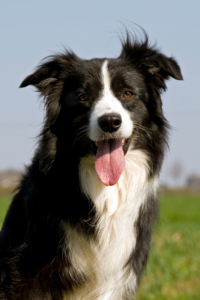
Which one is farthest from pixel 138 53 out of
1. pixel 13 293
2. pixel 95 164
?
pixel 13 293

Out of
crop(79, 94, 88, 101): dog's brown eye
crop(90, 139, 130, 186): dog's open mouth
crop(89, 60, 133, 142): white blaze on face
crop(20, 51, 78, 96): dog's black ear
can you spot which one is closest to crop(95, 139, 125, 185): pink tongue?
crop(90, 139, 130, 186): dog's open mouth

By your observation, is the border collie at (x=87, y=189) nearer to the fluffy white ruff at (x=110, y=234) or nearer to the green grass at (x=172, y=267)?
the fluffy white ruff at (x=110, y=234)

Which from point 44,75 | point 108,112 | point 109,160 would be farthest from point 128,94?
point 44,75

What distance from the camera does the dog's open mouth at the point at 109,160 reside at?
13.6 feet

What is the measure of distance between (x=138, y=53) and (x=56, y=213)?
6.30 ft

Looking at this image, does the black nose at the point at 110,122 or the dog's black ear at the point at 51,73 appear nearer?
the black nose at the point at 110,122

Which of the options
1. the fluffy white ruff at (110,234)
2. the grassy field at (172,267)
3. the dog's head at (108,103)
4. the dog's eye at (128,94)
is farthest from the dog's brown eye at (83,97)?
the grassy field at (172,267)

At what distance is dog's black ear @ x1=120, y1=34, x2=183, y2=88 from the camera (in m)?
4.48

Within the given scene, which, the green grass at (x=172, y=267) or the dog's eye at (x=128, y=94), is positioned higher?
the dog's eye at (x=128, y=94)

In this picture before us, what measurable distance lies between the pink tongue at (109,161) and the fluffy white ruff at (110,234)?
193 millimetres

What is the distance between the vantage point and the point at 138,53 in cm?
468

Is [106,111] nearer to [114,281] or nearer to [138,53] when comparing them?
[138,53]

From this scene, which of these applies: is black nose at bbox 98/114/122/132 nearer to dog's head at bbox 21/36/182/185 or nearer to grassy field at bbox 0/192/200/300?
dog's head at bbox 21/36/182/185

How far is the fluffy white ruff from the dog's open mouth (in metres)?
0.18
